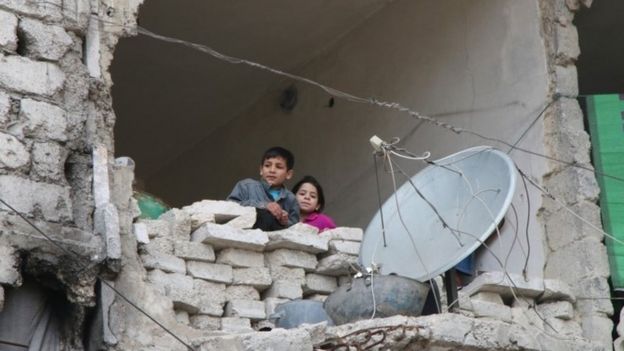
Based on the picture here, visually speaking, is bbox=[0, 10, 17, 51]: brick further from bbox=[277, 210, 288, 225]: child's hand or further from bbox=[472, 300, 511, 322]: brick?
bbox=[472, 300, 511, 322]: brick

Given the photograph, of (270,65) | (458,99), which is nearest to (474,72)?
(458,99)

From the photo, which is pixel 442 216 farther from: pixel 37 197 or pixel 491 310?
pixel 37 197

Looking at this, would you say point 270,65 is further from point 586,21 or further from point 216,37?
point 586,21

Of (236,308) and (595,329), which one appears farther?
(595,329)

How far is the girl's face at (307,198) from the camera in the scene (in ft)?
41.1

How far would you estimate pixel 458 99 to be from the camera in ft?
44.4

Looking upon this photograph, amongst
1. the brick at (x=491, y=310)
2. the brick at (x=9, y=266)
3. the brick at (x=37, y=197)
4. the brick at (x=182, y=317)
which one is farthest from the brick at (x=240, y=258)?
the brick at (x=9, y=266)

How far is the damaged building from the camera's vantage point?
34.1 ft

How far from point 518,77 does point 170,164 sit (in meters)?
4.79

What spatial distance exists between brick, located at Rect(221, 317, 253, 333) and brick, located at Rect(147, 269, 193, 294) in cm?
30

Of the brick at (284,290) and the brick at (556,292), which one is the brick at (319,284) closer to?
the brick at (284,290)

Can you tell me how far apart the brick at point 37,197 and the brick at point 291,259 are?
1.52 meters

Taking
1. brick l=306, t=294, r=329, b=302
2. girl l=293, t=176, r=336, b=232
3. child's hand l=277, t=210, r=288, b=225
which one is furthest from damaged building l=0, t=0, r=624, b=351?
girl l=293, t=176, r=336, b=232

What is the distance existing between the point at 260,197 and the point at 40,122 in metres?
1.82
